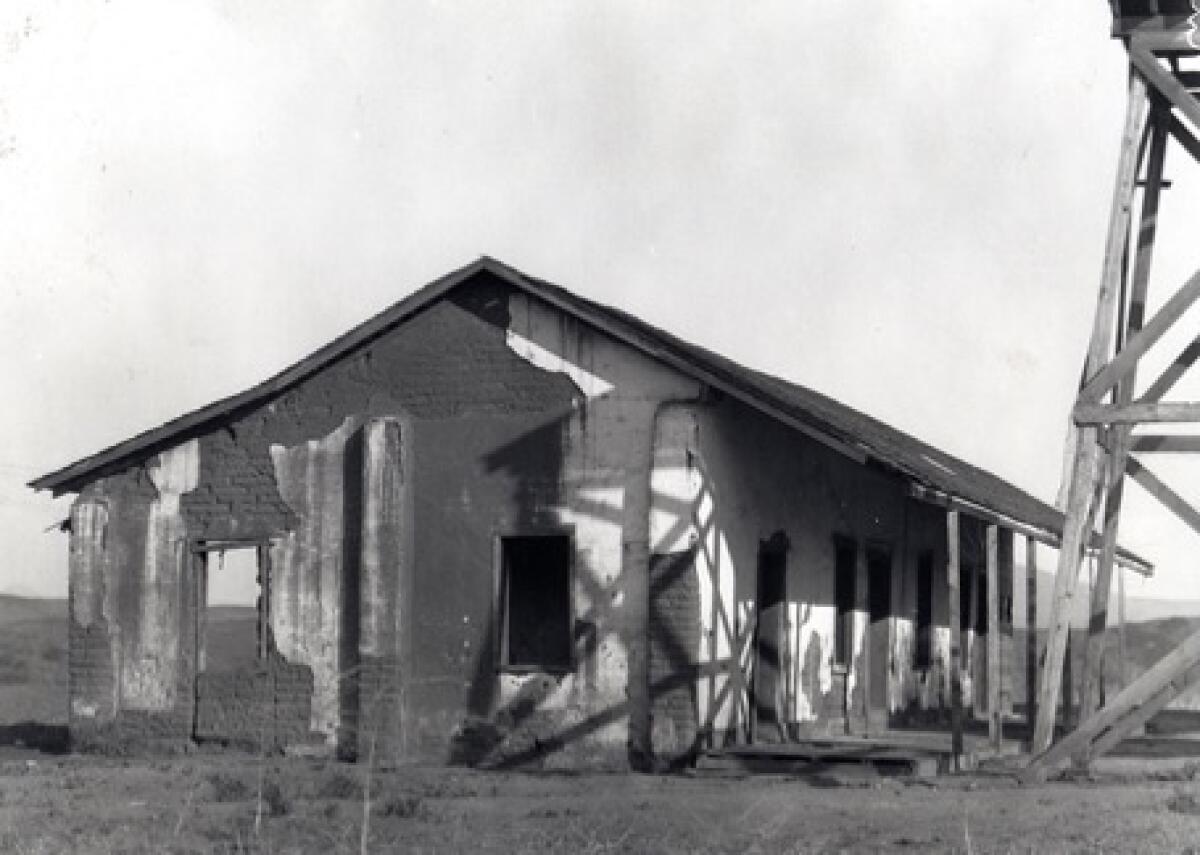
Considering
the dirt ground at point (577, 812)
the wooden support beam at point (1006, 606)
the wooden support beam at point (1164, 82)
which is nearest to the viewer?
the dirt ground at point (577, 812)

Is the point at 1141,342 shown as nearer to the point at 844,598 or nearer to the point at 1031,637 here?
the point at 1031,637

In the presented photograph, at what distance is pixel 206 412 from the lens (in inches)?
733

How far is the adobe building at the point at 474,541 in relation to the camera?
55.8 feet

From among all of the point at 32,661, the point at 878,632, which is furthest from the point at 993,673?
the point at 32,661

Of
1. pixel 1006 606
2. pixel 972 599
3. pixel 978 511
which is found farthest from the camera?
pixel 1006 606

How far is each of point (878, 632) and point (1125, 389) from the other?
7365mm

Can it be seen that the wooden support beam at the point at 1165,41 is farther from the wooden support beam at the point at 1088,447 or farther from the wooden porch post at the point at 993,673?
the wooden porch post at the point at 993,673

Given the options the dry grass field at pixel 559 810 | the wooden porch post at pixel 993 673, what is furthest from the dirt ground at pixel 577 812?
the wooden porch post at pixel 993 673

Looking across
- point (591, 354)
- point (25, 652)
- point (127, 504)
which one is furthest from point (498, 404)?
point (25, 652)

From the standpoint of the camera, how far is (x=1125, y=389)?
52.2ft

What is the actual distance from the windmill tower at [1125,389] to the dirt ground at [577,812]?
692mm

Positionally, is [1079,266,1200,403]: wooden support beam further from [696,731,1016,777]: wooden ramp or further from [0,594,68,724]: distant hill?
[0,594,68,724]: distant hill

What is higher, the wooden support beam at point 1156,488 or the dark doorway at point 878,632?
the wooden support beam at point 1156,488

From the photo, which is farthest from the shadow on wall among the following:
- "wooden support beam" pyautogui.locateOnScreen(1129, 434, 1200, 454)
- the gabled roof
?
"wooden support beam" pyautogui.locateOnScreen(1129, 434, 1200, 454)
